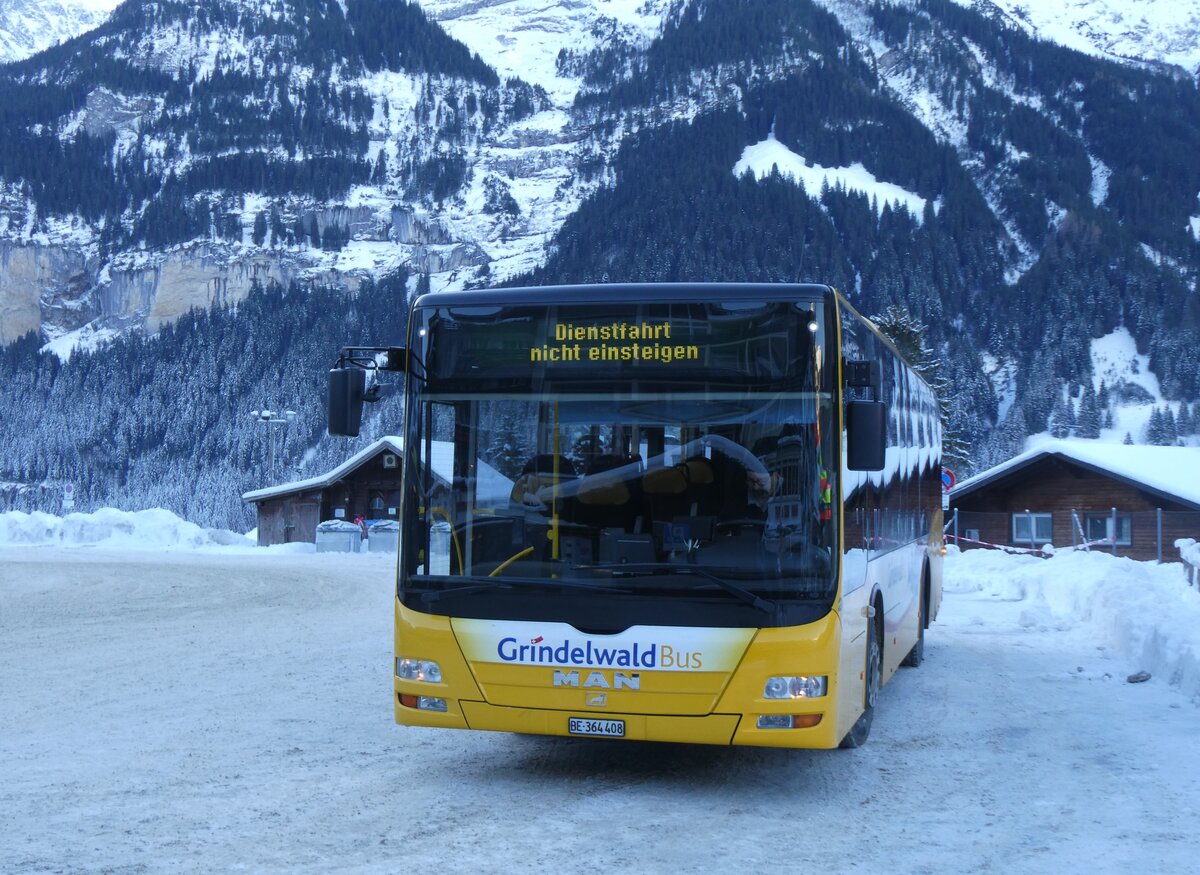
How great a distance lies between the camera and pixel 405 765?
763cm

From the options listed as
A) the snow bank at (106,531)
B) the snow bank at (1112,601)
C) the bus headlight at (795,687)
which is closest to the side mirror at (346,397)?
the bus headlight at (795,687)

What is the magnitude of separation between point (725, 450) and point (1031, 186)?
619 ft

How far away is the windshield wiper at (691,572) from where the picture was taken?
21.9 ft

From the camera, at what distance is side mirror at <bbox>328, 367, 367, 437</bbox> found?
23.6 ft

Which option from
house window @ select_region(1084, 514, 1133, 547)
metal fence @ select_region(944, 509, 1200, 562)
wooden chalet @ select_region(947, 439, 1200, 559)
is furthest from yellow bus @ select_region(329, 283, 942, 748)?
house window @ select_region(1084, 514, 1133, 547)

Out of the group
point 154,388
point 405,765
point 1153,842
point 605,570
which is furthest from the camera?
point 154,388

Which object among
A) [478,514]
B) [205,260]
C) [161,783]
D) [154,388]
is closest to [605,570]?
[478,514]

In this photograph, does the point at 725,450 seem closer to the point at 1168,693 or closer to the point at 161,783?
the point at 161,783

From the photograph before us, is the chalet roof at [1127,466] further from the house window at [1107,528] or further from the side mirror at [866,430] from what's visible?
the side mirror at [866,430]

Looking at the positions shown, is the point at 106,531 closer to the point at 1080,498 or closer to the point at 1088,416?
the point at 1080,498

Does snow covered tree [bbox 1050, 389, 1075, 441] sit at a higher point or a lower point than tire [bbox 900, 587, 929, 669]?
higher

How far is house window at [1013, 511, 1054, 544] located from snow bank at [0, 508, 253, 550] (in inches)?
1056

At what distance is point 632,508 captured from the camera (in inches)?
278

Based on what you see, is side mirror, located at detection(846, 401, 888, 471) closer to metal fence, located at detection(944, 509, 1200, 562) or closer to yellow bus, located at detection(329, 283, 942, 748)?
yellow bus, located at detection(329, 283, 942, 748)
